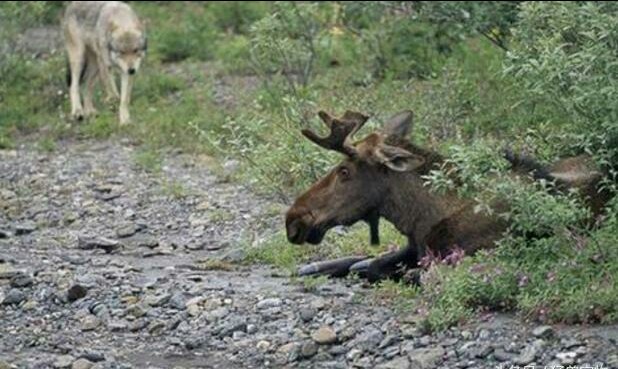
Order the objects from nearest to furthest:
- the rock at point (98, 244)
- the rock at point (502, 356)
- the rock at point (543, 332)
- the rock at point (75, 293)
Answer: the rock at point (502, 356), the rock at point (543, 332), the rock at point (75, 293), the rock at point (98, 244)

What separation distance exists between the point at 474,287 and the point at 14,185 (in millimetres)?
7306

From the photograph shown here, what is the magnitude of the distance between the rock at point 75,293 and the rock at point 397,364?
106 inches

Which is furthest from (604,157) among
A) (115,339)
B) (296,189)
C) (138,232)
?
(138,232)

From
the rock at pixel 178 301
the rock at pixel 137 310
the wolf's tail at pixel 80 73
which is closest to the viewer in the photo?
the rock at pixel 137 310

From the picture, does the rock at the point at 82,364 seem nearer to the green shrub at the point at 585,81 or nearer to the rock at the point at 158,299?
the rock at the point at 158,299

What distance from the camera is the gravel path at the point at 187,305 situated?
9.21 metres

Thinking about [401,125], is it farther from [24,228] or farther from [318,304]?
[24,228]

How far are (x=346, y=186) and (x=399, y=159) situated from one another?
1.48ft

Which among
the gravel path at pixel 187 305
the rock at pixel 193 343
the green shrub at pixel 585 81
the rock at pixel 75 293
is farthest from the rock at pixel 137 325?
the green shrub at pixel 585 81

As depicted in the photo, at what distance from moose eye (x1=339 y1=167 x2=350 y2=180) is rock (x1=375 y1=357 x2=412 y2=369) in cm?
190

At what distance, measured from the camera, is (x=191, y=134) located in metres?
17.5

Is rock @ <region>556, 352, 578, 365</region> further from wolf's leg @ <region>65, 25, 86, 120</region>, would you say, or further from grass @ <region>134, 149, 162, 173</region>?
wolf's leg @ <region>65, 25, 86, 120</region>

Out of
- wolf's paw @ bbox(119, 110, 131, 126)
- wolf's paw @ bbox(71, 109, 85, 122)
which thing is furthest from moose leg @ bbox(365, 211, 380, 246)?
wolf's paw @ bbox(71, 109, 85, 122)

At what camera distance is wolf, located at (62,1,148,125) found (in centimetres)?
1964
